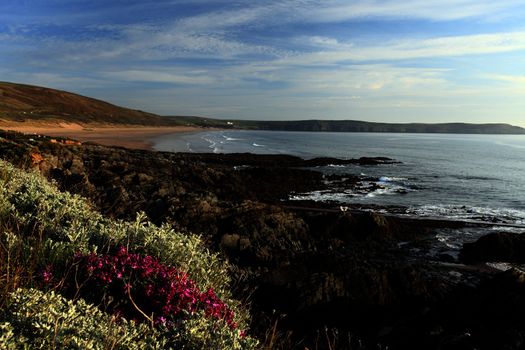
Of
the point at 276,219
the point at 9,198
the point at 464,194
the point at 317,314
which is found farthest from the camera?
the point at 464,194

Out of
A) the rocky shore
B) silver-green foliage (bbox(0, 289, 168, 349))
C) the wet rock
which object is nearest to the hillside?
the rocky shore

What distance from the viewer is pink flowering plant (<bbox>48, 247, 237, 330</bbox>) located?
396 cm

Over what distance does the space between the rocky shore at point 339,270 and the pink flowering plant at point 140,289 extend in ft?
2.55

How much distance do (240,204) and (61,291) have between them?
38.6 ft

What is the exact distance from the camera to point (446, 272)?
13.0 meters

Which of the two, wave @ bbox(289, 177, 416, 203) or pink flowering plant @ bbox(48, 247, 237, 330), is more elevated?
pink flowering plant @ bbox(48, 247, 237, 330)

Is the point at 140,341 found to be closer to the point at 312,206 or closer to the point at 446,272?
the point at 446,272

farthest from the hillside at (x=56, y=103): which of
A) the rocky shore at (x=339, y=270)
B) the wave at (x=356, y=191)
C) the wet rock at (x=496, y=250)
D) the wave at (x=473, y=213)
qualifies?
the wet rock at (x=496, y=250)

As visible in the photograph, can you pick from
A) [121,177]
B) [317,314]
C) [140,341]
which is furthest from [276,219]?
[140,341]

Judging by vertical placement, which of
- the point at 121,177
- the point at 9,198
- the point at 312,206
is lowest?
the point at 312,206

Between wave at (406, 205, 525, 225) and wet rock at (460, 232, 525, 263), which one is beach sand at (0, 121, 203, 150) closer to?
wave at (406, 205, 525, 225)

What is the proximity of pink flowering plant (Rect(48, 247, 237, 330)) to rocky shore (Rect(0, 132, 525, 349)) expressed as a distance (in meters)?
0.78

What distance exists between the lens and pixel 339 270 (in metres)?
9.16

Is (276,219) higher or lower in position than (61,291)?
lower
